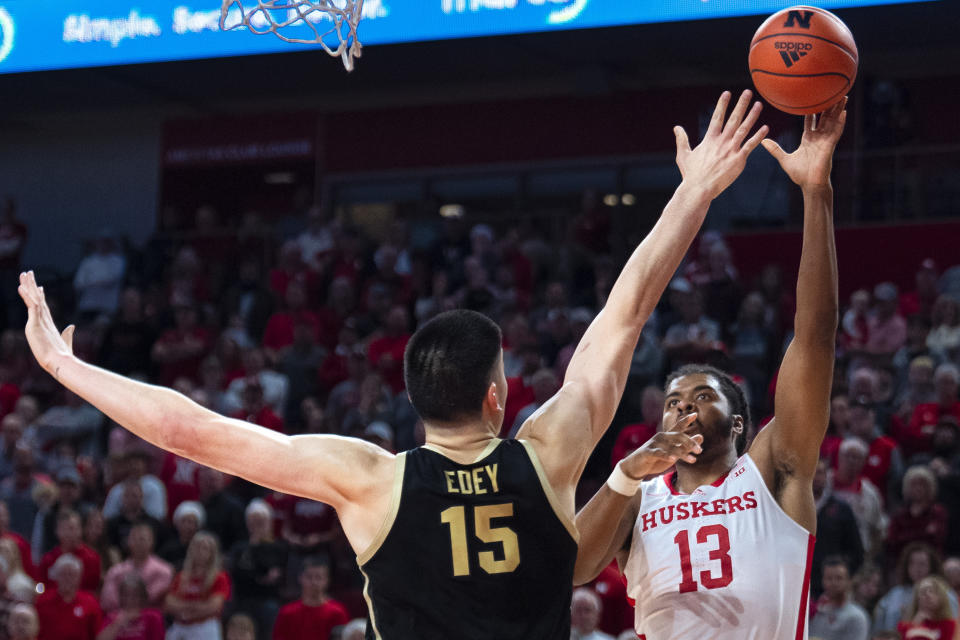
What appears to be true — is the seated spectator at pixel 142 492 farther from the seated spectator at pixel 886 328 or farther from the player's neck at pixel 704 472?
the player's neck at pixel 704 472

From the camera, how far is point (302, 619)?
8719 mm

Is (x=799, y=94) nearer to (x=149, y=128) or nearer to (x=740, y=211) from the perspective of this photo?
(x=740, y=211)

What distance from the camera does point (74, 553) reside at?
9562 millimetres

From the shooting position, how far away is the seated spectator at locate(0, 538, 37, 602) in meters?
9.25

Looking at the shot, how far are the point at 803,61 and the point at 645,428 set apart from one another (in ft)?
17.9

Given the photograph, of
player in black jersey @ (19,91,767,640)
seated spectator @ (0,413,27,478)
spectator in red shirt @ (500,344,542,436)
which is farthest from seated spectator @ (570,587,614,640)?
seated spectator @ (0,413,27,478)

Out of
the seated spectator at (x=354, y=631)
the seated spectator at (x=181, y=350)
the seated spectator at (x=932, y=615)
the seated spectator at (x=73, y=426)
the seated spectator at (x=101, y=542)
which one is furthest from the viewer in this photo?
the seated spectator at (x=181, y=350)

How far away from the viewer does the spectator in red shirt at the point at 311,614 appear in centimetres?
868

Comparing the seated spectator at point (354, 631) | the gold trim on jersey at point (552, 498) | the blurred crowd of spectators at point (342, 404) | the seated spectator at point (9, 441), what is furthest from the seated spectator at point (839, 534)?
the seated spectator at point (9, 441)

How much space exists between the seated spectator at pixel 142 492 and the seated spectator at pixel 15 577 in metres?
0.76

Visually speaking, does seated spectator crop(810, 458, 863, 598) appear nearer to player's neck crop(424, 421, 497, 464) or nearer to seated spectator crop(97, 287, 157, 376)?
player's neck crop(424, 421, 497, 464)

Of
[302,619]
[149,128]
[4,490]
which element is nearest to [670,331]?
[302,619]

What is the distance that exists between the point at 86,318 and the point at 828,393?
11.1 meters

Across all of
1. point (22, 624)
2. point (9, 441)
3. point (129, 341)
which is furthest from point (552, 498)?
point (129, 341)
